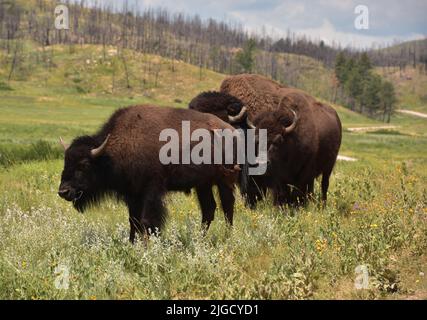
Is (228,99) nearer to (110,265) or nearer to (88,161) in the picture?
(88,161)

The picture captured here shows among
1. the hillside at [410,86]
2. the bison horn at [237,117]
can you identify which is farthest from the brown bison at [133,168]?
the hillside at [410,86]

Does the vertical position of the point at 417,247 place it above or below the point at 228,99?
below

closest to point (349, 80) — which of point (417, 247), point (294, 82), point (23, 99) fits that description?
point (294, 82)

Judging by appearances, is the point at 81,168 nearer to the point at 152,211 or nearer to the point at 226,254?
the point at 152,211

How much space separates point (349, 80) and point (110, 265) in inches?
4296

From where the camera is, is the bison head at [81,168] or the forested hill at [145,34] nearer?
the bison head at [81,168]

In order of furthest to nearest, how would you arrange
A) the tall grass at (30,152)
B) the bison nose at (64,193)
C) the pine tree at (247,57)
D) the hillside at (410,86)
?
the hillside at (410,86) → the pine tree at (247,57) → the tall grass at (30,152) → the bison nose at (64,193)

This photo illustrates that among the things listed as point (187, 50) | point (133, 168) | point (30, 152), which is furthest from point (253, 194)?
point (187, 50)

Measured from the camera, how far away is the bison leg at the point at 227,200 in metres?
7.61

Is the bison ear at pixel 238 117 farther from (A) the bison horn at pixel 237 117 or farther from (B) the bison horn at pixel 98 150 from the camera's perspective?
(B) the bison horn at pixel 98 150

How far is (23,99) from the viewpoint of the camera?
6706 centimetres

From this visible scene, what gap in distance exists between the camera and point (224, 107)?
881cm
